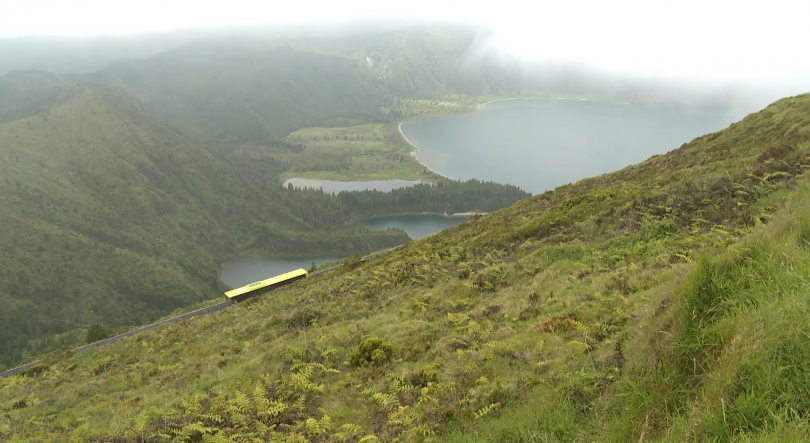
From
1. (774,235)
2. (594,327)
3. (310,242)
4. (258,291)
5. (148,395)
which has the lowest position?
(310,242)

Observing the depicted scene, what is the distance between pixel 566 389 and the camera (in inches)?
316

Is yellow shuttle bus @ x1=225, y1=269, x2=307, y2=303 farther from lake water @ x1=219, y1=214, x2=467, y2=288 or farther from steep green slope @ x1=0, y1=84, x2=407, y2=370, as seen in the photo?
lake water @ x1=219, y1=214, x2=467, y2=288

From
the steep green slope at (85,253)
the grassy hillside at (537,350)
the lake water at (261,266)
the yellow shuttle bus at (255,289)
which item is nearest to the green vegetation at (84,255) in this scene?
the steep green slope at (85,253)

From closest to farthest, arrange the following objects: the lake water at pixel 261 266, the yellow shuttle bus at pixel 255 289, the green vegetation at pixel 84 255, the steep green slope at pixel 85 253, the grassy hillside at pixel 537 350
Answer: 1. the grassy hillside at pixel 537 350
2. the yellow shuttle bus at pixel 255 289
3. the green vegetation at pixel 84 255
4. the steep green slope at pixel 85 253
5. the lake water at pixel 261 266

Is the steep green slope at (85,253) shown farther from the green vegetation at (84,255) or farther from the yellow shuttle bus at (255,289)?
the yellow shuttle bus at (255,289)

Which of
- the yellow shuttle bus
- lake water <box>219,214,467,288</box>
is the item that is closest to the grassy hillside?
the yellow shuttle bus

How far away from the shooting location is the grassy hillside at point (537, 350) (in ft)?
18.9

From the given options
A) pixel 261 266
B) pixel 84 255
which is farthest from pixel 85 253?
pixel 261 266

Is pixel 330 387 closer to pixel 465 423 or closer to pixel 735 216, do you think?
pixel 465 423

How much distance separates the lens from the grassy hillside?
5746 millimetres

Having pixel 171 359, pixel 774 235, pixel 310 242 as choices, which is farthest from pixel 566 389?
pixel 310 242

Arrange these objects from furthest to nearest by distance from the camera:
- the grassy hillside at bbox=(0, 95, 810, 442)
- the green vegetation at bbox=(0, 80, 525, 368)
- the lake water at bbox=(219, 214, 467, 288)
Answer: the lake water at bbox=(219, 214, 467, 288) < the green vegetation at bbox=(0, 80, 525, 368) < the grassy hillside at bbox=(0, 95, 810, 442)

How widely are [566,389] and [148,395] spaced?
17480 mm

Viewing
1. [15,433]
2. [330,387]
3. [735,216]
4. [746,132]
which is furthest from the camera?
[746,132]
